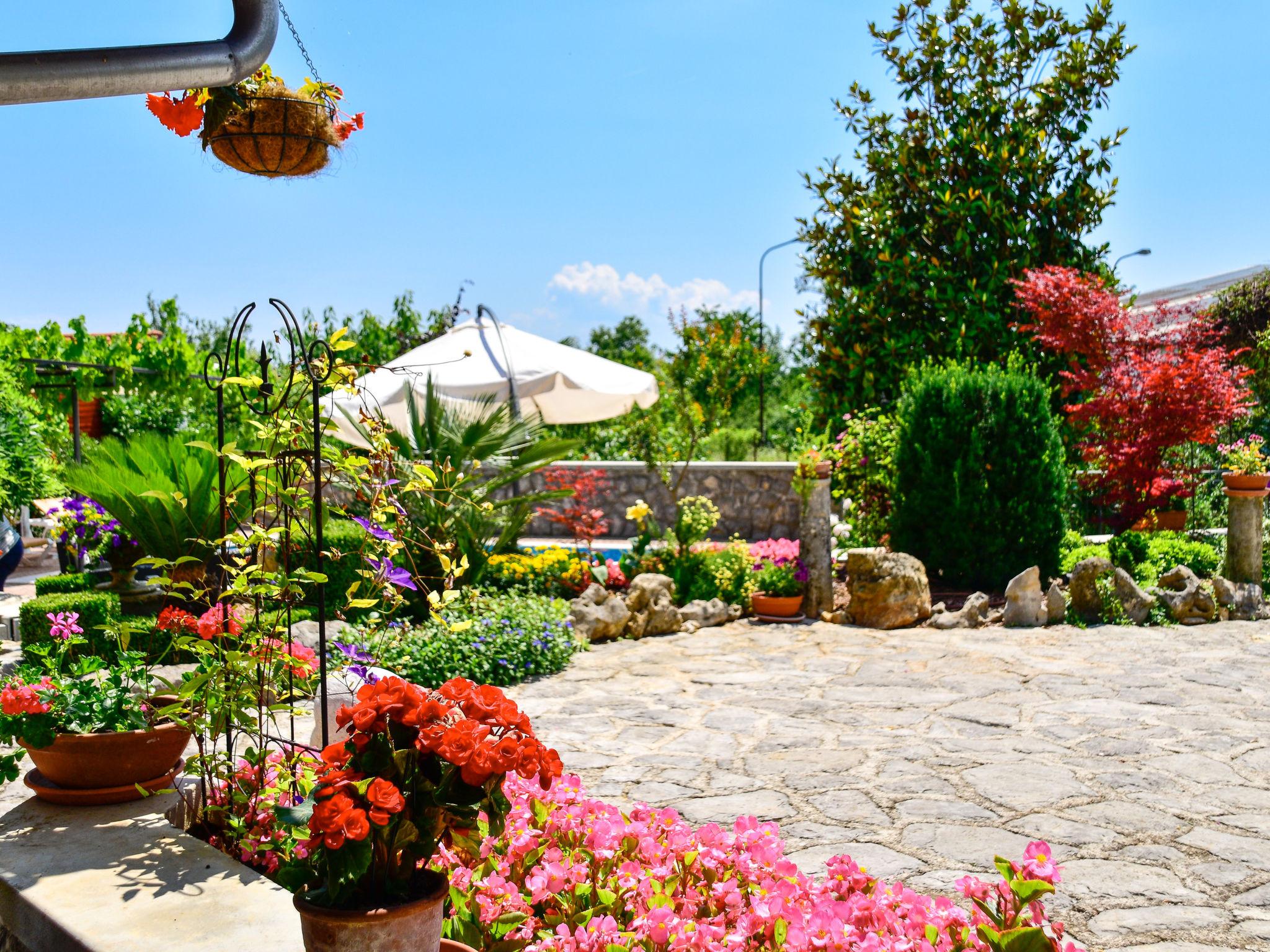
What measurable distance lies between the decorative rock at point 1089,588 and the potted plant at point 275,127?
6.24 metres

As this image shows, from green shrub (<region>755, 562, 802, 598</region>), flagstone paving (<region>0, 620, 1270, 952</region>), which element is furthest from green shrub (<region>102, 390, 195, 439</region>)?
flagstone paving (<region>0, 620, 1270, 952</region>)

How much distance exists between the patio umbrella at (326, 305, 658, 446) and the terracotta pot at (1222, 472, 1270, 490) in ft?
16.9

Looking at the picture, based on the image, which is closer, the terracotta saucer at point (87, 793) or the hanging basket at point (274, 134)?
the terracotta saucer at point (87, 793)

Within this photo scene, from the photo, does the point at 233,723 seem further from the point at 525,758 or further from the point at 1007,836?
the point at 1007,836

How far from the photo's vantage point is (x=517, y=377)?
9000 mm

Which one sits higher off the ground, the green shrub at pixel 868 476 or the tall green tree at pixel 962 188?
the tall green tree at pixel 962 188

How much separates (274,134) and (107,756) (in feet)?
7.31

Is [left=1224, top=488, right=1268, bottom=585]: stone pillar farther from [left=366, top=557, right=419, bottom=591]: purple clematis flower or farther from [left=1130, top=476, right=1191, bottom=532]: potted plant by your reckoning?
[left=366, top=557, right=419, bottom=591]: purple clematis flower

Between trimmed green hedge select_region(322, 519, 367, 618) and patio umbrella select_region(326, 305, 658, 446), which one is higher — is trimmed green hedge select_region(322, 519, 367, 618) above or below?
below

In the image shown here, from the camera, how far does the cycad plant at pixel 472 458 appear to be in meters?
6.75

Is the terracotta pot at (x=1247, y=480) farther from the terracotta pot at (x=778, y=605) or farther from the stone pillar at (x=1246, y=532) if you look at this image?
the terracotta pot at (x=778, y=605)

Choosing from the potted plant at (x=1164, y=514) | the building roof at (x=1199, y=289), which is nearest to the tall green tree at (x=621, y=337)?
the building roof at (x=1199, y=289)

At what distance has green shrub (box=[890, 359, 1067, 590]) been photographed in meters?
8.23

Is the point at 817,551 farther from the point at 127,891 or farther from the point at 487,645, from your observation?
the point at 127,891
